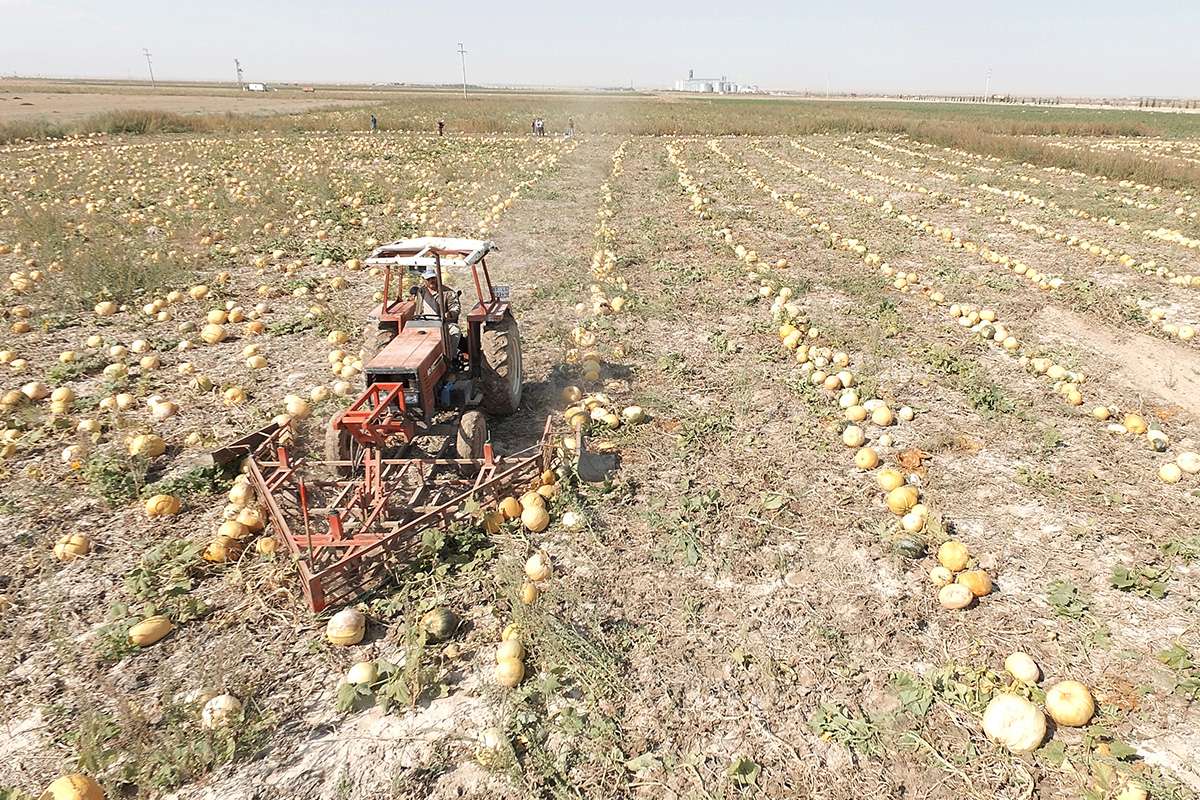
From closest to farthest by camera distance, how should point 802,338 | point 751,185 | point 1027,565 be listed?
point 1027,565 < point 802,338 < point 751,185

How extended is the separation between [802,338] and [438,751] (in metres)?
8.09

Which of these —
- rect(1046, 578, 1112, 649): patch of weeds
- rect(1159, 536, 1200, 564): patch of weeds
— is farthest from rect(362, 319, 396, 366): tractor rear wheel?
rect(1159, 536, 1200, 564): patch of weeds

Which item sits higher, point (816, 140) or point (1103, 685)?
point (816, 140)

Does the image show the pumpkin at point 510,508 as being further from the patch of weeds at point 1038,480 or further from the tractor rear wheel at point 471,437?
the patch of weeds at point 1038,480

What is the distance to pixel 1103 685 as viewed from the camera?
13.9 ft

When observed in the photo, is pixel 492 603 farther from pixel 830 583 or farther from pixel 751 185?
pixel 751 185

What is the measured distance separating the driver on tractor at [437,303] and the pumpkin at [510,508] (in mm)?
1860

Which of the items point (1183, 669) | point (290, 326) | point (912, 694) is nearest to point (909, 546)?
point (912, 694)

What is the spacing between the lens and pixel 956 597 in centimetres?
488

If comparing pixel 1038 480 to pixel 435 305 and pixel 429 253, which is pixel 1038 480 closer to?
pixel 435 305

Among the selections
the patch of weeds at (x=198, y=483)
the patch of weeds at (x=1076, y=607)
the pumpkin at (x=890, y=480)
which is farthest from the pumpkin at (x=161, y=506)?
the patch of weeds at (x=1076, y=607)

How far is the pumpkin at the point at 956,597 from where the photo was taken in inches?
192

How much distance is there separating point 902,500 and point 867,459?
78 cm

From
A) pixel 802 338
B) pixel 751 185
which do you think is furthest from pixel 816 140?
pixel 802 338
